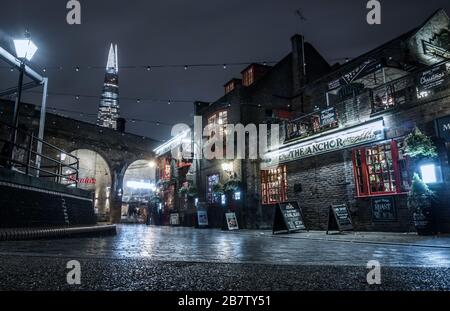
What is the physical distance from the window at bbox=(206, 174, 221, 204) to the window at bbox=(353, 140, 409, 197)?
10115 millimetres

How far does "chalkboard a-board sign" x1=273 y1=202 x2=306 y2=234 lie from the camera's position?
11.2m

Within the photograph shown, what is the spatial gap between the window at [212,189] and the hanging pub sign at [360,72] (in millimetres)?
9194

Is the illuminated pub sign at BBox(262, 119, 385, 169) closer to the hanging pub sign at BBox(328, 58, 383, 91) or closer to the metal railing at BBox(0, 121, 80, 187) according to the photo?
the hanging pub sign at BBox(328, 58, 383, 91)

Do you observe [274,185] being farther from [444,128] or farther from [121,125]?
[121,125]

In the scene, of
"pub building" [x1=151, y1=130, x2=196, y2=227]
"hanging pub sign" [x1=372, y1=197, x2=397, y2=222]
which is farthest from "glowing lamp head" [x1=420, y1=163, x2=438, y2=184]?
"pub building" [x1=151, y1=130, x2=196, y2=227]

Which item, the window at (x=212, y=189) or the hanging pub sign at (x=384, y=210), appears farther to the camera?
the window at (x=212, y=189)

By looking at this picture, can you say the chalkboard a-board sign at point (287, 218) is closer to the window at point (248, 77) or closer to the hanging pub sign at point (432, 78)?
the hanging pub sign at point (432, 78)

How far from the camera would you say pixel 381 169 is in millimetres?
10891

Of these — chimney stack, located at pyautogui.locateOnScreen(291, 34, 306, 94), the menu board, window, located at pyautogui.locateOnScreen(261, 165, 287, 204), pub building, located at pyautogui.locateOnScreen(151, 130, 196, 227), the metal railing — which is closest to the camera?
the metal railing

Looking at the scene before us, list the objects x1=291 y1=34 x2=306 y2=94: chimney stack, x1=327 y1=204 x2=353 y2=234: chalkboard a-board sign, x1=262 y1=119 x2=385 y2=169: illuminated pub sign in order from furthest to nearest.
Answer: x1=291 y1=34 x2=306 y2=94: chimney stack
x1=262 y1=119 x2=385 y2=169: illuminated pub sign
x1=327 y1=204 x2=353 y2=234: chalkboard a-board sign

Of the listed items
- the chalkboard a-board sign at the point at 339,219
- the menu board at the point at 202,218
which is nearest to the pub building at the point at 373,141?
the chalkboard a-board sign at the point at 339,219

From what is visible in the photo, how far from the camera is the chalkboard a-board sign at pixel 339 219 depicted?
10328mm
